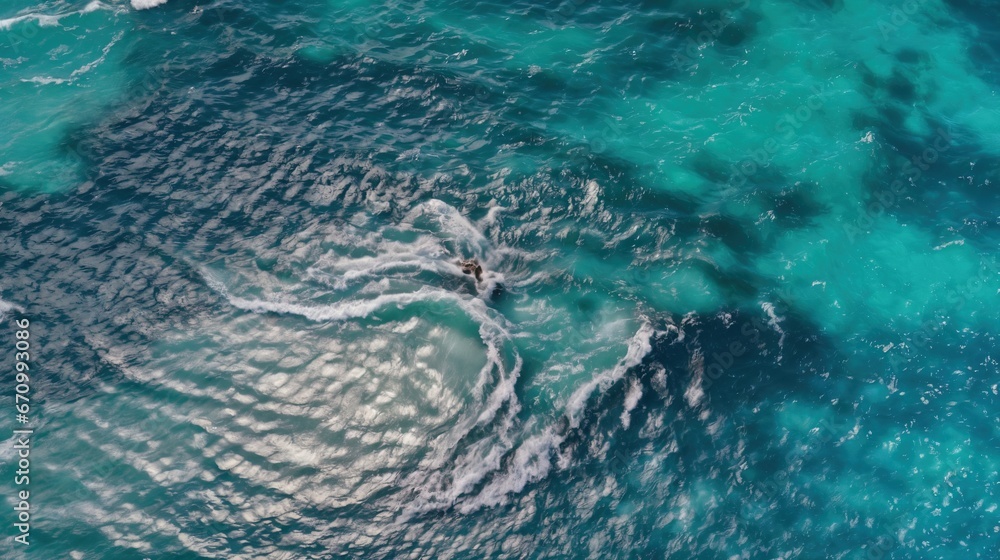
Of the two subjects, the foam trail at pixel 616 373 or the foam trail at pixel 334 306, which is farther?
the foam trail at pixel 334 306

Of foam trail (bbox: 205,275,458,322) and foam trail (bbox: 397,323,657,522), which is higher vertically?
foam trail (bbox: 205,275,458,322)

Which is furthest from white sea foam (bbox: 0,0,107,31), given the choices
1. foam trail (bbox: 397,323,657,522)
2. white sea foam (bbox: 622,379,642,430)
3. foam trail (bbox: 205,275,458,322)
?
white sea foam (bbox: 622,379,642,430)

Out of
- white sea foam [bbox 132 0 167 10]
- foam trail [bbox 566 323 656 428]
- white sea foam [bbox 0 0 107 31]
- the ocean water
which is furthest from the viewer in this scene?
white sea foam [bbox 132 0 167 10]

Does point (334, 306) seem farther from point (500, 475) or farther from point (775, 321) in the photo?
point (775, 321)

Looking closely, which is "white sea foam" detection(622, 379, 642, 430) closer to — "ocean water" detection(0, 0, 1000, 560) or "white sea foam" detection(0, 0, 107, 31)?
"ocean water" detection(0, 0, 1000, 560)

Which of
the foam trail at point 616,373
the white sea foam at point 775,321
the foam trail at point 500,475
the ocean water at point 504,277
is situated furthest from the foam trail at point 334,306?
the white sea foam at point 775,321

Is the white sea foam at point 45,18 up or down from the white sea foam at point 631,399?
up

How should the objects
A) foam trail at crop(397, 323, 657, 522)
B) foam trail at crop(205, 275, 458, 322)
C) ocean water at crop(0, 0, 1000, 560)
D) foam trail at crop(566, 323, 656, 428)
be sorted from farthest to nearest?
1. foam trail at crop(205, 275, 458, 322)
2. foam trail at crop(566, 323, 656, 428)
3. ocean water at crop(0, 0, 1000, 560)
4. foam trail at crop(397, 323, 657, 522)

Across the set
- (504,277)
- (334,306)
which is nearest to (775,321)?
(504,277)

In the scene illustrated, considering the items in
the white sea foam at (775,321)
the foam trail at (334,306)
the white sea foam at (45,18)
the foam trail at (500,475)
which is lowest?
the foam trail at (500,475)

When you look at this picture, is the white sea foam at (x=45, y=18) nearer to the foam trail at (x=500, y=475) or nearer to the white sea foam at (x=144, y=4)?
the white sea foam at (x=144, y=4)

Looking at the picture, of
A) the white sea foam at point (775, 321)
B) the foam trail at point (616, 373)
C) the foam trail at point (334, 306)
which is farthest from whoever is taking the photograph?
the foam trail at point (334, 306)
